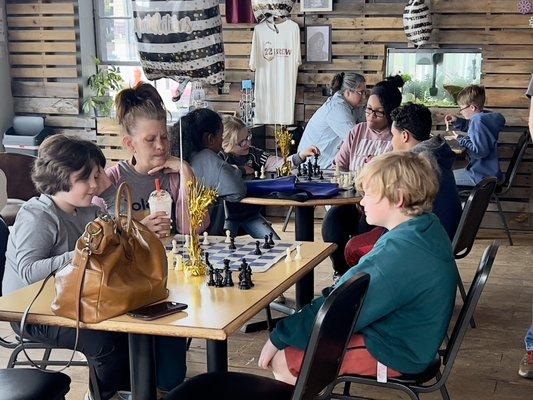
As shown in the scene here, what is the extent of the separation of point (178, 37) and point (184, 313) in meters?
1.03

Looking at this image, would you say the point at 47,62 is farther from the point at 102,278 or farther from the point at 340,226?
the point at 102,278

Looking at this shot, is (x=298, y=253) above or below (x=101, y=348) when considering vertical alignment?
above

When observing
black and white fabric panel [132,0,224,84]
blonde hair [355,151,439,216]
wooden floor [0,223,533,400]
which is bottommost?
wooden floor [0,223,533,400]

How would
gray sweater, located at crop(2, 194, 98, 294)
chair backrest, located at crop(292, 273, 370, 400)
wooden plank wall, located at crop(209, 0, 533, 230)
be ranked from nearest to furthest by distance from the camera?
chair backrest, located at crop(292, 273, 370, 400), gray sweater, located at crop(2, 194, 98, 294), wooden plank wall, located at crop(209, 0, 533, 230)

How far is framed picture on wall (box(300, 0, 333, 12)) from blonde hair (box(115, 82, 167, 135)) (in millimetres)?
3993

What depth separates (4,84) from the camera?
8023 millimetres

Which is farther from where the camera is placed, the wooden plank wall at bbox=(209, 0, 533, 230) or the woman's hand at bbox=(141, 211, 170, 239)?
the wooden plank wall at bbox=(209, 0, 533, 230)

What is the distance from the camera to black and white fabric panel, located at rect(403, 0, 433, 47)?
21.7 ft

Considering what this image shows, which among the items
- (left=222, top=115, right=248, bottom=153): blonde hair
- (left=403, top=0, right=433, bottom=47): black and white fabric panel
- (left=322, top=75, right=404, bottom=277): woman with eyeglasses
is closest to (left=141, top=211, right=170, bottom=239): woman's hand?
(left=222, top=115, right=248, bottom=153): blonde hair

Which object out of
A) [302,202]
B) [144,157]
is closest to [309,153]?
[302,202]

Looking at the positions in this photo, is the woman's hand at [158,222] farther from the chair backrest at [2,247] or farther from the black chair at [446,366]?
the black chair at [446,366]

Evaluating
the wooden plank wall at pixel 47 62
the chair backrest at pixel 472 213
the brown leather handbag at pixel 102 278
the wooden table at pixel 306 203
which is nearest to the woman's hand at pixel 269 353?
the brown leather handbag at pixel 102 278

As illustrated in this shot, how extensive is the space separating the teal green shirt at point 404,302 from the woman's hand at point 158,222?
2.58 feet

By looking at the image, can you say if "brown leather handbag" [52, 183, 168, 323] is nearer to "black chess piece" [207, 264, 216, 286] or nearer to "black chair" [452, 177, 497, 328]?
"black chess piece" [207, 264, 216, 286]
